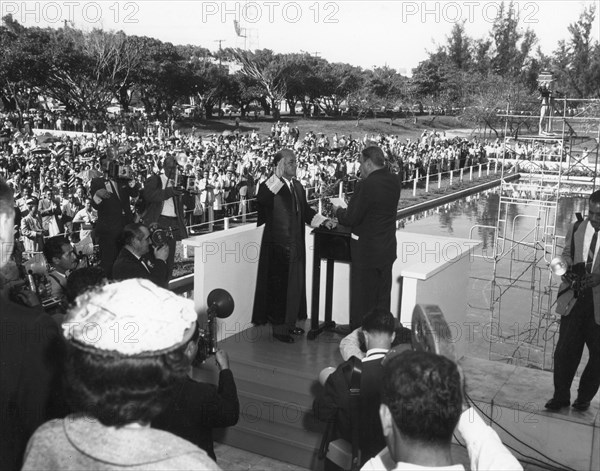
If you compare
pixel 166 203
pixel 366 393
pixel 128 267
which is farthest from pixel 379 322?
pixel 166 203

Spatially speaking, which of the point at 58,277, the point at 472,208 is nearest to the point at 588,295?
the point at 58,277

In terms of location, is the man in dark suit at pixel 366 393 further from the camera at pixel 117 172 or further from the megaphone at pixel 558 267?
the camera at pixel 117 172

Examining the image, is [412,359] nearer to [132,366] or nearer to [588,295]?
[132,366]

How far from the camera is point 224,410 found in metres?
2.99

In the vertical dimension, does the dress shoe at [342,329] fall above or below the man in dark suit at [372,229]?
below

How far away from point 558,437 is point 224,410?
9.93 ft

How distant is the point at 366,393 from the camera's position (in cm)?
342

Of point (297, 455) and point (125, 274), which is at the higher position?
point (125, 274)

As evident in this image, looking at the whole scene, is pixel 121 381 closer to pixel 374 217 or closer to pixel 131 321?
pixel 131 321

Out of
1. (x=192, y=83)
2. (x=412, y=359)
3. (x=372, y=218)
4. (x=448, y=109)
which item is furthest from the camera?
(x=448, y=109)

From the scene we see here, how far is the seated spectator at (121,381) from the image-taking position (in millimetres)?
1608

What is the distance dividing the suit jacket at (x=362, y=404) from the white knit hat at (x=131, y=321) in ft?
5.86

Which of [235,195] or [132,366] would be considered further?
[235,195]

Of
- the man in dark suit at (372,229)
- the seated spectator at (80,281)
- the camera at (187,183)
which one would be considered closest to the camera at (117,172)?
the man in dark suit at (372,229)
